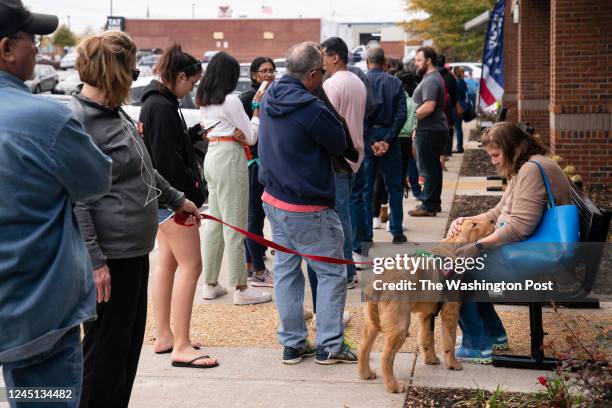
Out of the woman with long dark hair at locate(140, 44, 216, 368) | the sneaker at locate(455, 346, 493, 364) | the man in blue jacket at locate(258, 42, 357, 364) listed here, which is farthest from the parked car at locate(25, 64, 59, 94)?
the sneaker at locate(455, 346, 493, 364)

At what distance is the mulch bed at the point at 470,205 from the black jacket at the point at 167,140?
5.77 metres

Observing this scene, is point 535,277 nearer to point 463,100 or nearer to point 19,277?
point 19,277

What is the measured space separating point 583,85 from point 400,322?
838cm

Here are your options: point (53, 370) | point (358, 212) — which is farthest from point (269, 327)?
point (53, 370)

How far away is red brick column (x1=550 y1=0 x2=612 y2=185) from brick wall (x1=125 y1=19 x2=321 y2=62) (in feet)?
257

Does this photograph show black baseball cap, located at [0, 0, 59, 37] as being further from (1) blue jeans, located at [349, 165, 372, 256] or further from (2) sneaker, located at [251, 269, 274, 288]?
(1) blue jeans, located at [349, 165, 372, 256]

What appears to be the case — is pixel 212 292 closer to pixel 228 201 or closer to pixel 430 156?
pixel 228 201

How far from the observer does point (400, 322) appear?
4.93 meters

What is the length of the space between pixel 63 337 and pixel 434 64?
8861 millimetres

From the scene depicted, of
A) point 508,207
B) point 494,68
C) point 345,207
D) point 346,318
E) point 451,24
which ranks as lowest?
point 346,318

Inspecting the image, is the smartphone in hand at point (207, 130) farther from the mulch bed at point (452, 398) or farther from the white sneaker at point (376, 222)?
the white sneaker at point (376, 222)

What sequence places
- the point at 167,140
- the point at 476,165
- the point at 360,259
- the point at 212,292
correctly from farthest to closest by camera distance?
1. the point at 476,165
2. the point at 360,259
3. the point at 212,292
4. the point at 167,140

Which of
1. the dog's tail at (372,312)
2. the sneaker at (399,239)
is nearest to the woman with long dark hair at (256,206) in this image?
the sneaker at (399,239)

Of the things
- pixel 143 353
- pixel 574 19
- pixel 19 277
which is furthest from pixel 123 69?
pixel 574 19
